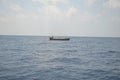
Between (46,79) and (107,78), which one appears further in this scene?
(107,78)

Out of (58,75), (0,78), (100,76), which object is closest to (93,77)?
(100,76)

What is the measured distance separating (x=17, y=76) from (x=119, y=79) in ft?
45.0

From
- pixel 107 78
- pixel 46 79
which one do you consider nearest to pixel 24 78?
pixel 46 79

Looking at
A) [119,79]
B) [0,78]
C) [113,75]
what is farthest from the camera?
[113,75]

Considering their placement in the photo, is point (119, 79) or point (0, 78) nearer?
point (0, 78)

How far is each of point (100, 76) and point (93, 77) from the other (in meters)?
1.25

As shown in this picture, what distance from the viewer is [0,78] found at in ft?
58.9

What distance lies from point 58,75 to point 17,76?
5579mm

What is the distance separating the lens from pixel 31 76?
759 inches

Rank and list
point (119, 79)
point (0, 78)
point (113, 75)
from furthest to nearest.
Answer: point (113, 75)
point (119, 79)
point (0, 78)

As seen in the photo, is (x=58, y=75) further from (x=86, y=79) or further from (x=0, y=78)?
(x=0, y=78)

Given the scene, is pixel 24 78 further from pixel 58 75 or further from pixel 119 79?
pixel 119 79

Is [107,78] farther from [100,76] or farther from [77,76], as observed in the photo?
[77,76]

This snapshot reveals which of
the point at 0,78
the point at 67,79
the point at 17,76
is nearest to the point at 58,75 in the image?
the point at 67,79
